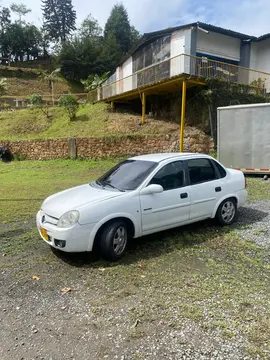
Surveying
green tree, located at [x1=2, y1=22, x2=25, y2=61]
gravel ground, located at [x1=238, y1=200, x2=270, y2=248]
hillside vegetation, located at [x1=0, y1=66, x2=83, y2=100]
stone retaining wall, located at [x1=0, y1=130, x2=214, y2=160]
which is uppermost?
green tree, located at [x1=2, y1=22, x2=25, y2=61]

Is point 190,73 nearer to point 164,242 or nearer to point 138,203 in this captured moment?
point 164,242

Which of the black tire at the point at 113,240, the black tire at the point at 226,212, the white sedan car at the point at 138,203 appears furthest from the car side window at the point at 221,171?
the black tire at the point at 113,240

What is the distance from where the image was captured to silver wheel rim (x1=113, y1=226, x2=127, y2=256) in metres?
3.88

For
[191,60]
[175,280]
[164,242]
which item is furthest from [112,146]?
[175,280]

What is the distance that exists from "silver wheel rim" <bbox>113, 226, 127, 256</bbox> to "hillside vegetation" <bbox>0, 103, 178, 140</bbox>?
11.8 metres

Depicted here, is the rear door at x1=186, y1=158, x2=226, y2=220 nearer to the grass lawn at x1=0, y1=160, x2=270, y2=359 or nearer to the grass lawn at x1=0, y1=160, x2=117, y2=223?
the grass lawn at x1=0, y1=160, x2=270, y2=359

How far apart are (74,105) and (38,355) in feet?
60.7

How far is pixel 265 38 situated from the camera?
1853 cm

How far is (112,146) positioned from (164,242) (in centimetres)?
1085

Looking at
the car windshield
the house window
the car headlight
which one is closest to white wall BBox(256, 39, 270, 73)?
the house window

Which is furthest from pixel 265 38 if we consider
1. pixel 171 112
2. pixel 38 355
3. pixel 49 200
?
pixel 38 355

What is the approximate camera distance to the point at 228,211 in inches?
207

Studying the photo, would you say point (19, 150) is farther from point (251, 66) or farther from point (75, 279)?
point (251, 66)

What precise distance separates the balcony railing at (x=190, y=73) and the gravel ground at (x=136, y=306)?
11417 mm
